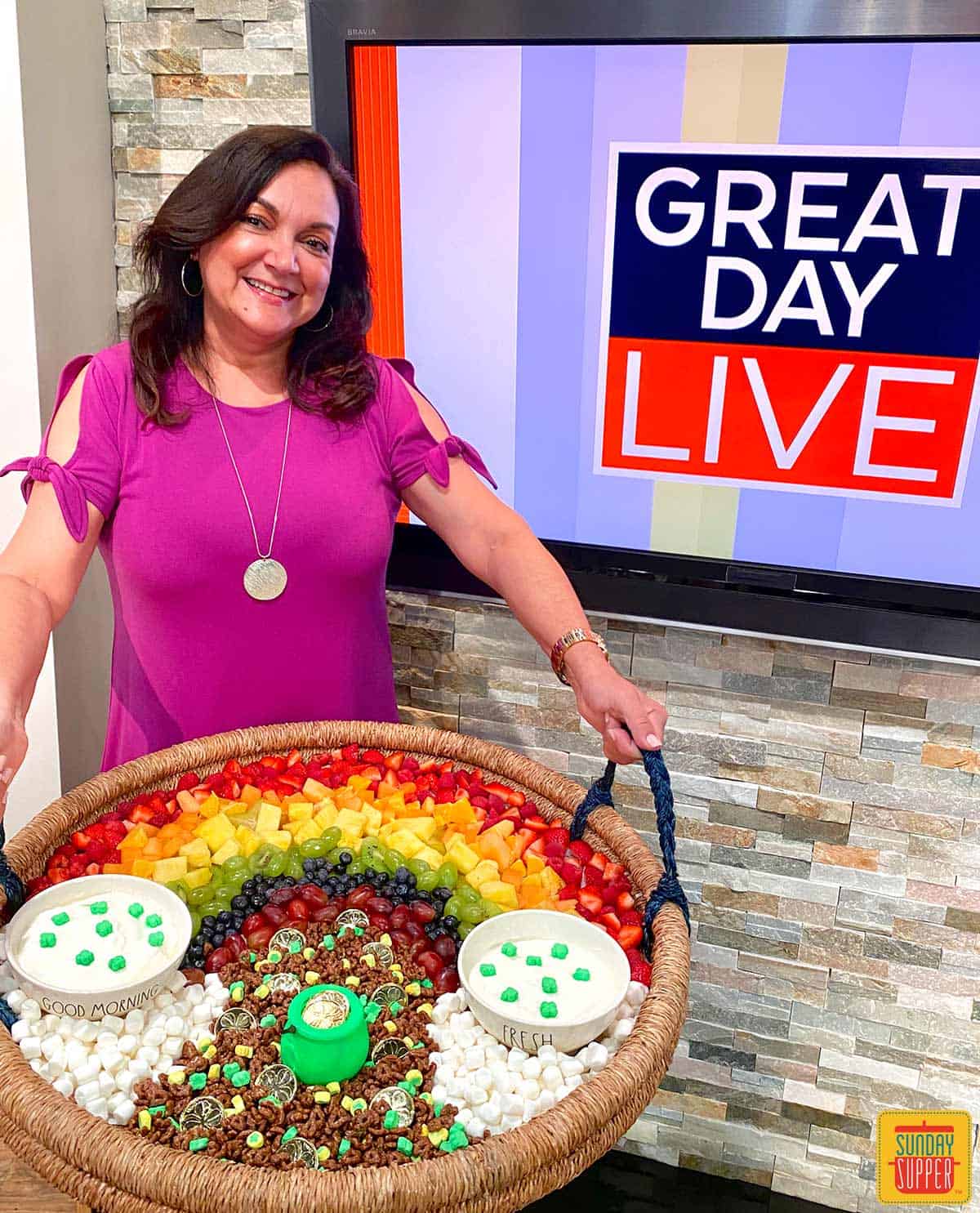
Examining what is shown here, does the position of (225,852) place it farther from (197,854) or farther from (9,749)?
(9,749)

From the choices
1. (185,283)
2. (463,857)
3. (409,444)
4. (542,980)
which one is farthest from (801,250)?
(542,980)

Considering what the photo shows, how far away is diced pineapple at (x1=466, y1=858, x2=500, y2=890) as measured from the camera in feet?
3.98

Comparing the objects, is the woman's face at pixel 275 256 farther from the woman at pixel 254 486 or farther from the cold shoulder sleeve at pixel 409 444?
the cold shoulder sleeve at pixel 409 444

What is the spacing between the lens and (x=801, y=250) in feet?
5.17

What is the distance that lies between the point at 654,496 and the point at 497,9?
77 cm

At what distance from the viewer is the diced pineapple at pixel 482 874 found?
1.21 m

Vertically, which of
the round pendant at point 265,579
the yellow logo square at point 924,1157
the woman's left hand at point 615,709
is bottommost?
the yellow logo square at point 924,1157

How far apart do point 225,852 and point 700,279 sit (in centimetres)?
107

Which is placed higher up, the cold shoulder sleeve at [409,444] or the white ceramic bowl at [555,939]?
the cold shoulder sleeve at [409,444]

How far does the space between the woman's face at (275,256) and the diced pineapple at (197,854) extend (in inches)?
25.2

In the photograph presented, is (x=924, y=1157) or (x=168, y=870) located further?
(x=924, y=1157)

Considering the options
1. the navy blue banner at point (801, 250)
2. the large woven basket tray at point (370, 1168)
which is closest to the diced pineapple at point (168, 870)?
the large woven basket tray at point (370, 1168)

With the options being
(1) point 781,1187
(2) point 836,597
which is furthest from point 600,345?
(1) point 781,1187

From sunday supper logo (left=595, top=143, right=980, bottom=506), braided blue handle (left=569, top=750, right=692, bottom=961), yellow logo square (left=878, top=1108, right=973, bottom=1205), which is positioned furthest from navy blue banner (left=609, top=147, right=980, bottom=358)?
yellow logo square (left=878, top=1108, right=973, bottom=1205)
